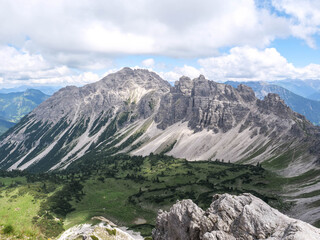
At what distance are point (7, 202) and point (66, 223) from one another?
46.6 metres

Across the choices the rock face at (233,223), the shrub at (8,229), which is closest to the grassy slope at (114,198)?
the rock face at (233,223)

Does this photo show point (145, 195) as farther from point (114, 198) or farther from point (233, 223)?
point (233, 223)

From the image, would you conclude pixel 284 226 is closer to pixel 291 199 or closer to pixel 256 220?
pixel 256 220

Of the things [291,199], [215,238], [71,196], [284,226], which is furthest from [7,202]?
[291,199]

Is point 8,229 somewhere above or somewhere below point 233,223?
above

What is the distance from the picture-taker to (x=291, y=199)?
149125 mm

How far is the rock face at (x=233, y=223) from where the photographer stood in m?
34.2

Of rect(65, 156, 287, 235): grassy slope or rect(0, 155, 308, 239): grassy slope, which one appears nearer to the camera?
rect(0, 155, 308, 239): grassy slope

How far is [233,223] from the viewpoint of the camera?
1625 inches

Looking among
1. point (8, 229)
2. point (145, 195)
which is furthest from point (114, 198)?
point (8, 229)

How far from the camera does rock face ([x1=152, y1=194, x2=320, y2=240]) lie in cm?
3424

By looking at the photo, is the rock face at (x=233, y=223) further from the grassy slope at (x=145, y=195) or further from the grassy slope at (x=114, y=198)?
the grassy slope at (x=145, y=195)

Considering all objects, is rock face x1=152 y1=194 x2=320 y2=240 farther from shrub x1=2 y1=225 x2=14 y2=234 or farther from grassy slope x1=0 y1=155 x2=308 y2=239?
grassy slope x1=0 y1=155 x2=308 y2=239

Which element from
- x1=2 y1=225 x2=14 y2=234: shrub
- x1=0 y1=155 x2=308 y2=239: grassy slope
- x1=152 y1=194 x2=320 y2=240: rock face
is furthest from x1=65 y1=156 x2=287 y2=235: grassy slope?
x1=2 y1=225 x2=14 y2=234: shrub
